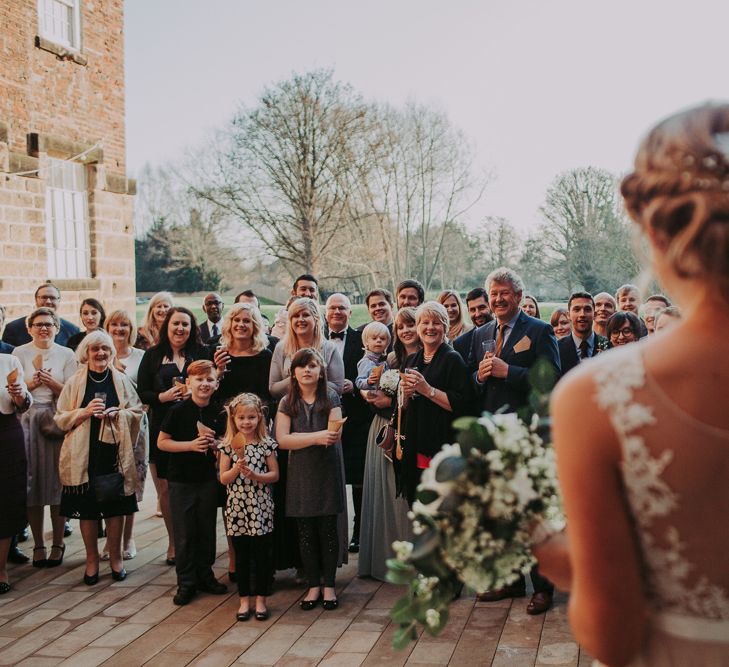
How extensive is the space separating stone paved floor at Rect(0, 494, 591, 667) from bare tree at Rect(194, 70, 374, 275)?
17.4 meters

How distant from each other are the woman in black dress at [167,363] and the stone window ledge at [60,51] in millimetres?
6974

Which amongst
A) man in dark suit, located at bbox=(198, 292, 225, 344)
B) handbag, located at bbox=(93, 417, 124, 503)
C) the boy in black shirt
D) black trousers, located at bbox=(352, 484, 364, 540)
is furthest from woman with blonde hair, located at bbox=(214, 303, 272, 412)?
man in dark suit, located at bbox=(198, 292, 225, 344)

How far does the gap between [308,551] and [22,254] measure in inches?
302

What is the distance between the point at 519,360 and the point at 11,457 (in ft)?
11.9

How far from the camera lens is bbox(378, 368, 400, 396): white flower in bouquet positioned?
5762mm

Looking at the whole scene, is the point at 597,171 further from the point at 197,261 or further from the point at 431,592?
the point at 431,592

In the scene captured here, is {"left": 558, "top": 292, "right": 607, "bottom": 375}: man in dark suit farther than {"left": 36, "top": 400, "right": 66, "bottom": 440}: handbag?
Yes

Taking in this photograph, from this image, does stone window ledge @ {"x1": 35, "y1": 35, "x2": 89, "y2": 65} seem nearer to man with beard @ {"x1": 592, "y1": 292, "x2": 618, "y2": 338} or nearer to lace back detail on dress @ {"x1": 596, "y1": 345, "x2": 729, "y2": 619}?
man with beard @ {"x1": 592, "y1": 292, "x2": 618, "y2": 338}

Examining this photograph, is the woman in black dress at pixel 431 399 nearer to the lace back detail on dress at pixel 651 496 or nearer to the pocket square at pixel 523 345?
the pocket square at pixel 523 345

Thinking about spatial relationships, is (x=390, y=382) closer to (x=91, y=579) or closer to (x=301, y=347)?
(x=301, y=347)

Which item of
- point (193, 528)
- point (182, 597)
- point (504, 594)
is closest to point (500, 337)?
point (504, 594)

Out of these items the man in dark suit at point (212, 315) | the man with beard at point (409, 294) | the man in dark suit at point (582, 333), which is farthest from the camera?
the man in dark suit at point (212, 315)

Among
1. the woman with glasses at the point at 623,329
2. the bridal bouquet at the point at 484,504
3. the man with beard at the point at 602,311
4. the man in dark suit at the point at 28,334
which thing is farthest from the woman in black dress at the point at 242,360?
the bridal bouquet at the point at 484,504

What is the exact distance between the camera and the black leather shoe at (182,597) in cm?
554
